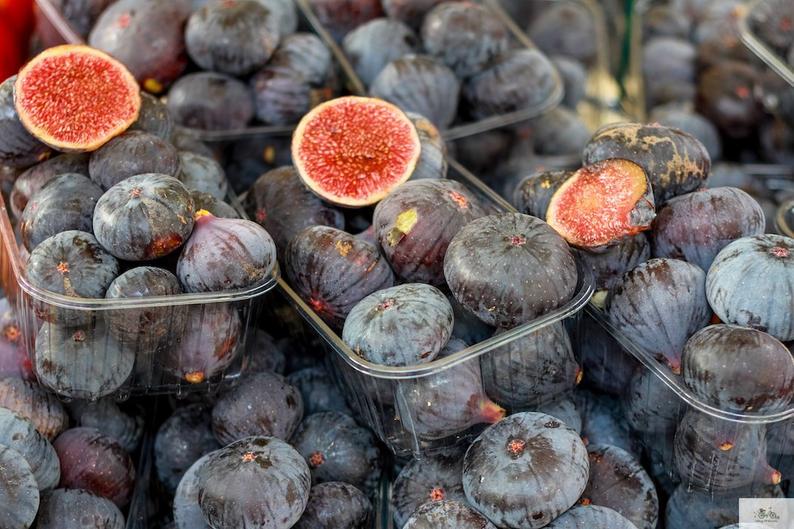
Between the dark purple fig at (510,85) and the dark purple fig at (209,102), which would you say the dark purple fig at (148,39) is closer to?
the dark purple fig at (209,102)

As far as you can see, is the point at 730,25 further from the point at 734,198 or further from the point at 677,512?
the point at 677,512

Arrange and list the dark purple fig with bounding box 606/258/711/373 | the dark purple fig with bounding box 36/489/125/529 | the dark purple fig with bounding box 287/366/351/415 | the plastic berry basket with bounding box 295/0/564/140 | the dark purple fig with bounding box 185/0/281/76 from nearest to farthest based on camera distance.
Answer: the dark purple fig with bounding box 36/489/125/529 → the dark purple fig with bounding box 606/258/711/373 → the dark purple fig with bounding box 287/366/351/415 → the dark purple fig with bounding box 185/0/281/76 → the plastic berry basket with bounding box 295/0/564/140

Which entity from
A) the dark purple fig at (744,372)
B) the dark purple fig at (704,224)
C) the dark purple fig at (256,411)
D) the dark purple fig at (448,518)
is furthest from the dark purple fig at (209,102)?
the dark purple fig at (744,372)

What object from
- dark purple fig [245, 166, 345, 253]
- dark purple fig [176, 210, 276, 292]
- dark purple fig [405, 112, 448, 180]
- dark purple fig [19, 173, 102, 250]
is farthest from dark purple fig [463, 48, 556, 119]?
dark purple fig [19, 173, 102, 250]

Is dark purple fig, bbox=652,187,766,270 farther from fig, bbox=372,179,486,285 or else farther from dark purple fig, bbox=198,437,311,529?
dark purple fig, bbox=198,437,311,529

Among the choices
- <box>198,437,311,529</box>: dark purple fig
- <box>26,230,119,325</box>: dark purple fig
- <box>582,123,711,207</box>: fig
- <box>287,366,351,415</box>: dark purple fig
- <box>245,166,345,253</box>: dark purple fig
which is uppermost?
<box>582,123,711,207</box>: fig

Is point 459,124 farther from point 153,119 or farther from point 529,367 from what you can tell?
point 529,367

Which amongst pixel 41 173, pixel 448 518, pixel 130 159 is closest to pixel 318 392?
pixel 448 518

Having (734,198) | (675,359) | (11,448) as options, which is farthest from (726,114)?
(11,448)
